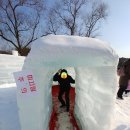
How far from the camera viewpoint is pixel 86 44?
5.36m

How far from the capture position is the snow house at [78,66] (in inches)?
198

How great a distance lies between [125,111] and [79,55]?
3.78 m

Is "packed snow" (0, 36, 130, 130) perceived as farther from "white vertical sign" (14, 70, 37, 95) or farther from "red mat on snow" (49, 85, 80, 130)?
"red mat on snow" (49, 85, 80, 130)

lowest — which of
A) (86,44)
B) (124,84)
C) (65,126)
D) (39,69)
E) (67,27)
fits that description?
(65,126)

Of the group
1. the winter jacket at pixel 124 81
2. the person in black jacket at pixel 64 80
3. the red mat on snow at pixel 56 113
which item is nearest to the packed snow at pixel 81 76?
the red mat on snow at pixel 56 113

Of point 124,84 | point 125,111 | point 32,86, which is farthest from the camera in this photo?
point 124,84

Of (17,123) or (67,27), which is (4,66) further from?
(67,27)

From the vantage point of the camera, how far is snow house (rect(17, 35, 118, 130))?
198 inches

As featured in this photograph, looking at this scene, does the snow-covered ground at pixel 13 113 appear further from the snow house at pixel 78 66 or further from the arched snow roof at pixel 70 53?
the arched snow roof at pixel 70 53

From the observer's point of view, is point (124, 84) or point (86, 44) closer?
point (86, 44)

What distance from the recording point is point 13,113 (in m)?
7.05

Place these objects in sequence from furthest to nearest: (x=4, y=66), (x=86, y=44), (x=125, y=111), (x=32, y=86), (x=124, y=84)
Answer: (x=4, y=66) → (x=124, y=84) → (x=125, y=111) → (x=86, y=44) → (x=32, y=86)

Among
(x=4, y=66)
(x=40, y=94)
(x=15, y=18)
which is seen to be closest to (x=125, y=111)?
(x=40, y=94)

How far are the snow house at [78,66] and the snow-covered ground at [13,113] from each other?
1074mm
